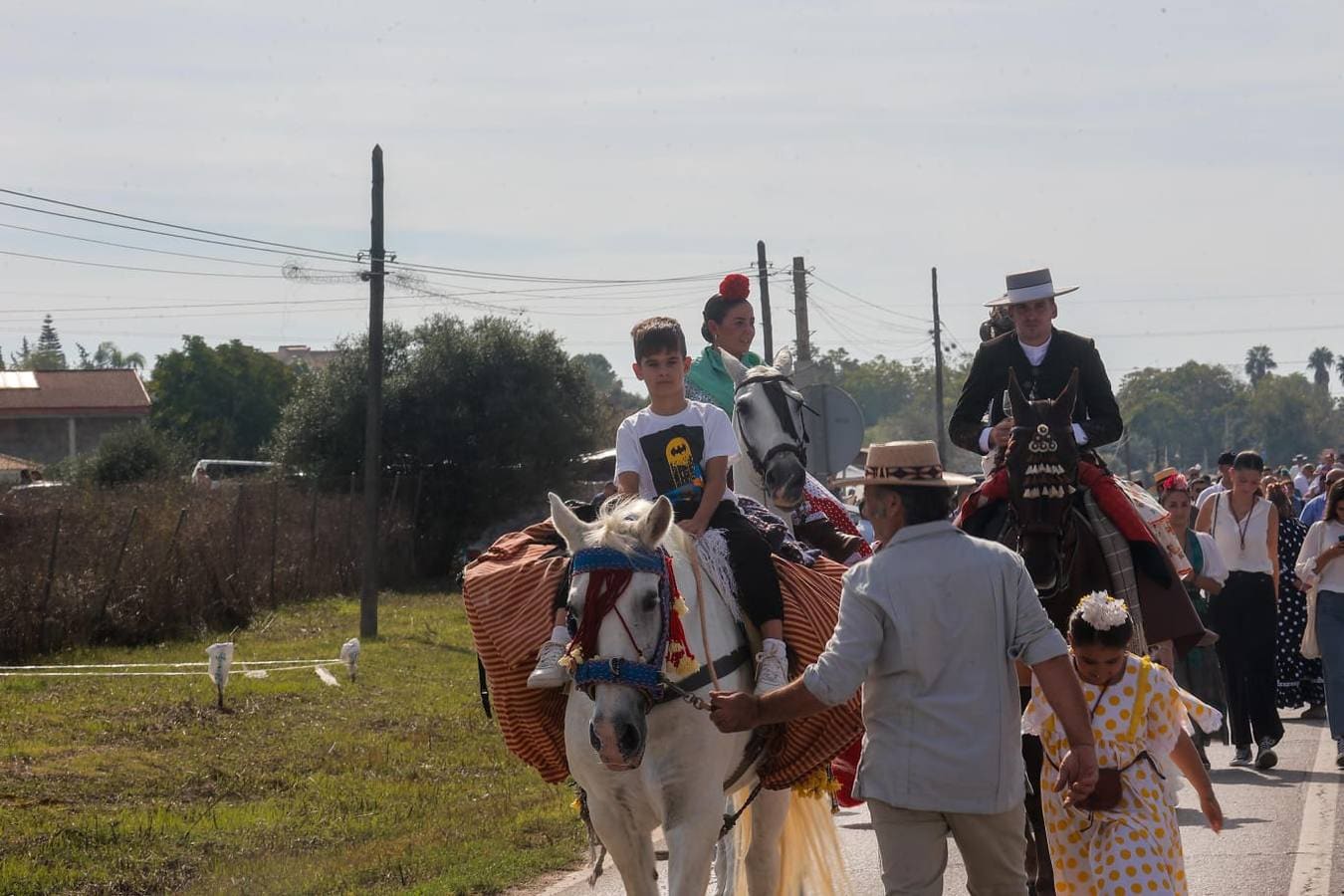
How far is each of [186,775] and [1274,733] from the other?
802 centimetres

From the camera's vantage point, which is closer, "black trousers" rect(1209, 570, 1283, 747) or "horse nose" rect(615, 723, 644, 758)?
"horse nose" rect(615, 723, 644, 758)

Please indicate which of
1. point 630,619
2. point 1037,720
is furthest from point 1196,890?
point 630,619

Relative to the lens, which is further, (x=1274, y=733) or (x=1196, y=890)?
(x=1274, y=733)

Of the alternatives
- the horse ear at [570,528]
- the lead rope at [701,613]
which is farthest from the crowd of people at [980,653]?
the horse ear at [570,528]

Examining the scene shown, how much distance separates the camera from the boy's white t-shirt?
7008 mm

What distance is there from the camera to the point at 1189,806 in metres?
11.0

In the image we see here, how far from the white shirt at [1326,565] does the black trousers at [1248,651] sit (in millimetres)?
768

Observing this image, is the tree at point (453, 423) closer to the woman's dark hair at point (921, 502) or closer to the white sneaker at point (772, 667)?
the white sneaker at point (772, 667)

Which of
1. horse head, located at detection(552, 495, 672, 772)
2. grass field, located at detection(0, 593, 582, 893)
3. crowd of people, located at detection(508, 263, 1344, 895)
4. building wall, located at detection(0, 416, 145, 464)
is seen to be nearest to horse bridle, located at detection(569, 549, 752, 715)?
horse head, located at detection(552, 495, 672, 772)

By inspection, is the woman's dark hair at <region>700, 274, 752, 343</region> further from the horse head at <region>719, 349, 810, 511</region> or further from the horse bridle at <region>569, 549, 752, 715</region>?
the horse bridle at <region>569, 549, 752, 715</region>

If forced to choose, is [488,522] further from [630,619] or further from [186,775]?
[630,619]

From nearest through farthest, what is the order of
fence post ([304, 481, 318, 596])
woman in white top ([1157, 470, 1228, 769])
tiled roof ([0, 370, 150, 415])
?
woman in white top ([1157, 470, 1228, 769]), fence post ([304, 481, 318, 596]), tiled roof ([0, 370, 150, 415])

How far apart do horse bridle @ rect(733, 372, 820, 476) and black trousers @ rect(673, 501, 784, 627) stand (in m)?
1.41

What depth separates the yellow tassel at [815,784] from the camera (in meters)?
6.86
